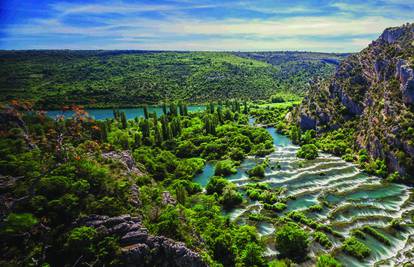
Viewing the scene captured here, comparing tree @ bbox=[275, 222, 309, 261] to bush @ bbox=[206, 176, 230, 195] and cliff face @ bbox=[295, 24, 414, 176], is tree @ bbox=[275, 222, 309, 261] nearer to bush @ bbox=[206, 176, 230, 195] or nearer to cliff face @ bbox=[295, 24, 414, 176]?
bush @ bbox=[206, 176, 230, 195]

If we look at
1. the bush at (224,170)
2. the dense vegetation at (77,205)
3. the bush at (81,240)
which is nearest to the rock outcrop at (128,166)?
the dense vegetation at (77,205)

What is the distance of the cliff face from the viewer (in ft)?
404

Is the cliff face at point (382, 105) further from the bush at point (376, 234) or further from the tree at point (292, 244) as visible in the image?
the tree at point (292, 244)

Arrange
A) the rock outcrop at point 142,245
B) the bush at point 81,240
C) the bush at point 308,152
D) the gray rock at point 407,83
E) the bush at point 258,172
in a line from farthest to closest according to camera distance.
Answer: the bush at point 308,152 < the gray rock at point 407,83 < the bush at point 258,172 < the rock outcrop at point 142,245 < the bush at point 81,240

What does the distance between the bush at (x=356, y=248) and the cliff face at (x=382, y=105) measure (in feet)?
174

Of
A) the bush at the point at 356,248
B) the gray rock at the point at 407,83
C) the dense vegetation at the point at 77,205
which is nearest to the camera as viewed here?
the dense vegetation at the point at 77,205

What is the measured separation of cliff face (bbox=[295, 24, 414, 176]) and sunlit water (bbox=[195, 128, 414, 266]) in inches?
556

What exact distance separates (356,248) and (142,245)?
170ft

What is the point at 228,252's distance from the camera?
6931 cm

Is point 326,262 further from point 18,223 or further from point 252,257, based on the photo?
point 18,223

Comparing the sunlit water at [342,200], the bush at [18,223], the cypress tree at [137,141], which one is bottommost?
the sunlit water at [342,200]

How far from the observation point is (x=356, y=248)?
7438cm

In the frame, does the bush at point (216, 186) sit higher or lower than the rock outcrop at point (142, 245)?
lower

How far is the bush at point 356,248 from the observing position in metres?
73.1
